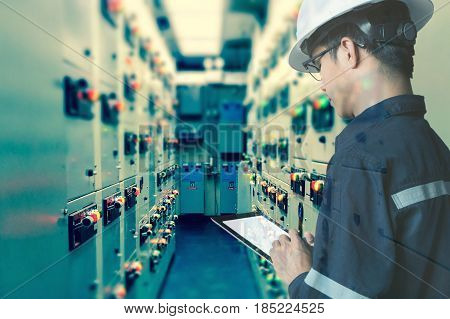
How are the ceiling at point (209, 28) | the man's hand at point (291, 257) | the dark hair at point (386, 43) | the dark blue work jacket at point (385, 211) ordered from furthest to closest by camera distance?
the ceiling at point (209, 28), the man's hand at point (291, 257), the dark hair at point (386, 43), the dark blue work jacket at point (385, 211)

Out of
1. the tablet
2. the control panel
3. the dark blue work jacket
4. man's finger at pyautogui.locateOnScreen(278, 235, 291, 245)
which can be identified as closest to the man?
the dark blue work jacket

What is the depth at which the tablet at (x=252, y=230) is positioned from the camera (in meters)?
0.97

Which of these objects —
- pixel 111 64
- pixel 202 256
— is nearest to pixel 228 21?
pixel 111 64

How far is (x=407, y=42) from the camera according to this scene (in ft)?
2.21

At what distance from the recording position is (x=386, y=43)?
67 cm

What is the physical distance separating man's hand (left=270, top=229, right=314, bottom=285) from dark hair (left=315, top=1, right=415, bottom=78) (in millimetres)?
530

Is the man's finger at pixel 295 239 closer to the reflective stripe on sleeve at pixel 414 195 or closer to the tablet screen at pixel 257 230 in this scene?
the tablet screen at pixel 257 230

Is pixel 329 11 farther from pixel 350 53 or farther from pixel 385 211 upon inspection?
pixel 385 211

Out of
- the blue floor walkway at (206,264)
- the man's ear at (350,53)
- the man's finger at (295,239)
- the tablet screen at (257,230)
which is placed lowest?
the blue floor walkway at (206,264)

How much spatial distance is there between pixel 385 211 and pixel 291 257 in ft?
1.11

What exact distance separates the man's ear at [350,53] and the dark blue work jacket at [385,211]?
0.44 ft

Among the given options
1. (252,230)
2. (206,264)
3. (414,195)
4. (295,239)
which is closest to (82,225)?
(206,264)

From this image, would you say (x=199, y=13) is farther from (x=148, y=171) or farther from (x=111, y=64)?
(x=148, y=171)

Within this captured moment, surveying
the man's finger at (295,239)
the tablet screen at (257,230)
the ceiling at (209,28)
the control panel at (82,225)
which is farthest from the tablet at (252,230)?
the ceiling at (209,28)
